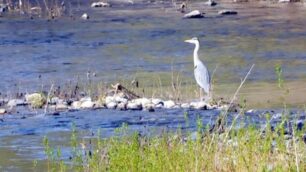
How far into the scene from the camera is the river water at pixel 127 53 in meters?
12.8

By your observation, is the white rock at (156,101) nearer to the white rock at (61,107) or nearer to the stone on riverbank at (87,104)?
the stone on riverbank at (87,104)

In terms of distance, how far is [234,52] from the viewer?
2150cm

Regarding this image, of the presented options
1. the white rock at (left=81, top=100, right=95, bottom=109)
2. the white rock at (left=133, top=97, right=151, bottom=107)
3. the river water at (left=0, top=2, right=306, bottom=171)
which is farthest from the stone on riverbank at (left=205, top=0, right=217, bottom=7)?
the white rock at (left=81, top=100, right=95, bottom=109)

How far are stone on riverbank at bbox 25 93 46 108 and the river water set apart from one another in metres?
0.61

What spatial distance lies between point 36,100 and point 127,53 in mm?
7417

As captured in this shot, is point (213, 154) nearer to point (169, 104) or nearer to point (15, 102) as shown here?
point (169, 104)

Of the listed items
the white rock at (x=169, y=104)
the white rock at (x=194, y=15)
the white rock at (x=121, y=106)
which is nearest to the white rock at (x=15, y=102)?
the white rock at (x=121, y=106)

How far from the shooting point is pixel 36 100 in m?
14.4

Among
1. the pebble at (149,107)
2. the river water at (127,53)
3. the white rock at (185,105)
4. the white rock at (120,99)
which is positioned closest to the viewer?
the river water at (127,53)

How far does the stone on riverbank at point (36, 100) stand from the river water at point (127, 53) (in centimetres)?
61

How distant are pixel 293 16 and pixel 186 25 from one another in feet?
11.7

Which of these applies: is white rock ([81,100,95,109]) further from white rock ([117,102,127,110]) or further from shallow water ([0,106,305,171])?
white rock ([117,102,127,110])

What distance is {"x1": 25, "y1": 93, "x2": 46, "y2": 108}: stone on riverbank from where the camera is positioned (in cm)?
1441

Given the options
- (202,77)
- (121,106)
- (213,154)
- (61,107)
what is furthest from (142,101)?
Answer: (213,154)
